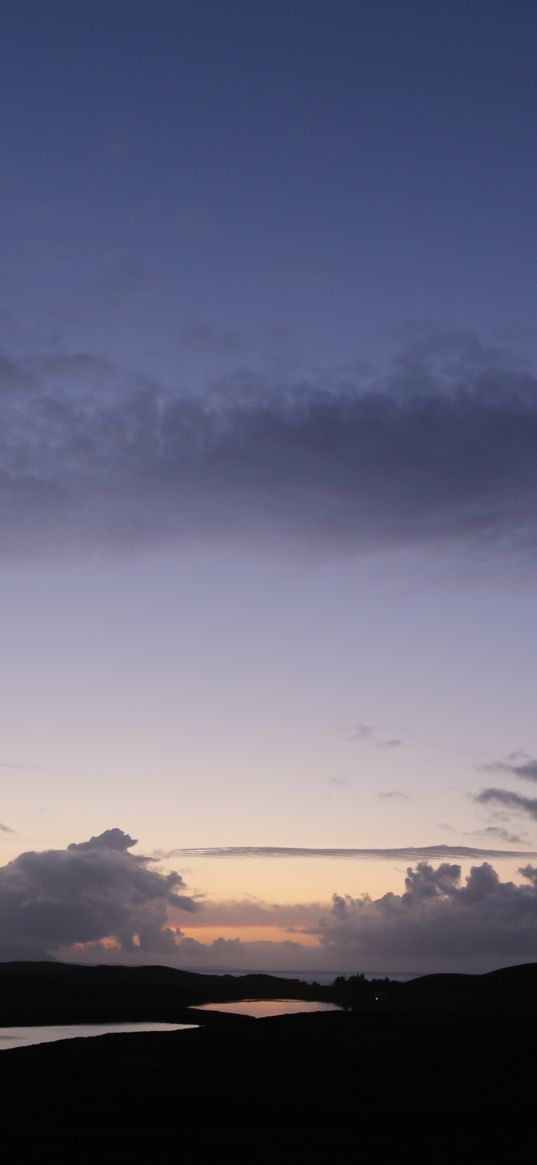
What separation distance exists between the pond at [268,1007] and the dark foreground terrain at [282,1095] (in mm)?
65320

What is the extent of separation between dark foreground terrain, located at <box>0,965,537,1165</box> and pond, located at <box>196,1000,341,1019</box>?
65.3 meters

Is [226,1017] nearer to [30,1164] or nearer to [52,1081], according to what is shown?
[52,1081]

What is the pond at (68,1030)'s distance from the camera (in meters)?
90.3

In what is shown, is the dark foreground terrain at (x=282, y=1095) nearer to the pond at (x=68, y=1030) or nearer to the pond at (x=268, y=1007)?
the pond at (x=68, y=1030)

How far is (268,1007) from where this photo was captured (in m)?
147

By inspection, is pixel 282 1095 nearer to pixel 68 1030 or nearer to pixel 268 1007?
pixel 68 1030

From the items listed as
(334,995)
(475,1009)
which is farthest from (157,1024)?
(334,995)

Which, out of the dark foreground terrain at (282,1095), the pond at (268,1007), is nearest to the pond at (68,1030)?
the pond at (268,1007)

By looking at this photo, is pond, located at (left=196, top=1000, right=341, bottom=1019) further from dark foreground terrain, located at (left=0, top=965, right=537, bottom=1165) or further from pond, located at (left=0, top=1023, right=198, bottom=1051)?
dark foreground terrain, located at (left=0, top=965, right=537, bottom=1165)

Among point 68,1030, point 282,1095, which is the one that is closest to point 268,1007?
point 68,1030

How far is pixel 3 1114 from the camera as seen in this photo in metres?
37.8

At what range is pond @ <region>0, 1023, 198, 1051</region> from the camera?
296ft

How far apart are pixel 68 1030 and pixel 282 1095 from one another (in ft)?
231

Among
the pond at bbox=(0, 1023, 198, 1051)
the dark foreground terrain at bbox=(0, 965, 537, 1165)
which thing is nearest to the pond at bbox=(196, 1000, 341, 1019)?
the pond at bbox=(0, 1023, 198, 1051)
